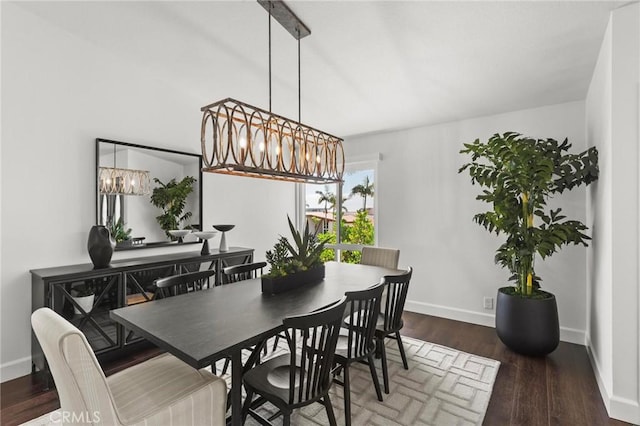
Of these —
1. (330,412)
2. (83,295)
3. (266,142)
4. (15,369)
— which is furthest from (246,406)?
(15,369)

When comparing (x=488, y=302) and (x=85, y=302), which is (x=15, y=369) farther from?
(x=488, y=302)

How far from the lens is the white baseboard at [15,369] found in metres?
2.27

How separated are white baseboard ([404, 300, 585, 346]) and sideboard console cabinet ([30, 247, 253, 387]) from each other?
304 cm

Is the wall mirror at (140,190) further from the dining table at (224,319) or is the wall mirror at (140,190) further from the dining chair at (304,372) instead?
the dining chair at (304,372)

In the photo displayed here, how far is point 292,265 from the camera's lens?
2.33m

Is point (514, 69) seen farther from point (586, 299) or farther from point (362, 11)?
point (586, 299)

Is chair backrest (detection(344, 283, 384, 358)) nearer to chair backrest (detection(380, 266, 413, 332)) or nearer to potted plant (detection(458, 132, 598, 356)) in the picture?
chair backrest (detection(380, 266, 413, 332))

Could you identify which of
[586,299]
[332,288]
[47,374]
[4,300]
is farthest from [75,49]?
[586,299]

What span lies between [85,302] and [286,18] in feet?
8.82

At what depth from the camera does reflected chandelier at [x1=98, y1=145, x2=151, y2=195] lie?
111 inches

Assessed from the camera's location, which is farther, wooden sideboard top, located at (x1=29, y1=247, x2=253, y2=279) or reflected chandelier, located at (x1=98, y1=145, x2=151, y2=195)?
reflected chandelier, located at (x1=98, y1=145, x2=151, y2=195)

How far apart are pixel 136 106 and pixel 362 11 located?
239 centimetres

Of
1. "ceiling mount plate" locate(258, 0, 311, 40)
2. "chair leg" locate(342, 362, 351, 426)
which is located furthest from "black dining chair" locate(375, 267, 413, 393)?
"ceiling mount plate" locate(258, 0, 311, 40)

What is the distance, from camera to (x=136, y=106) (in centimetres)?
304
